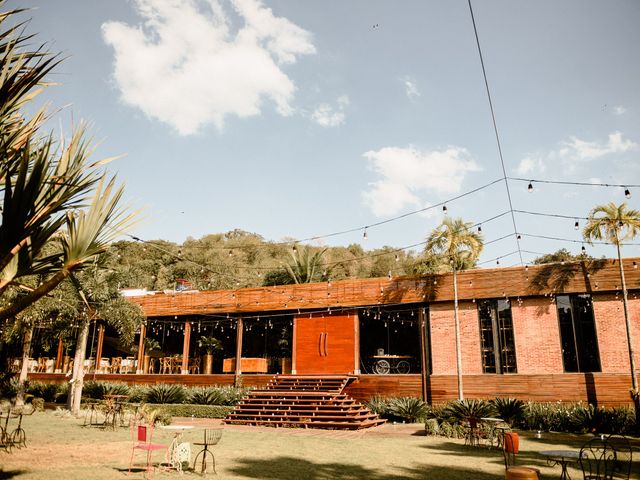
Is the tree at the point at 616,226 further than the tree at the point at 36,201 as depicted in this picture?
Yes

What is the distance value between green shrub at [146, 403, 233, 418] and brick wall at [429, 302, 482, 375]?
891cm

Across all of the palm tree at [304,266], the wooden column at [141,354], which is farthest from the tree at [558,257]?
the wooden column at [141,354]

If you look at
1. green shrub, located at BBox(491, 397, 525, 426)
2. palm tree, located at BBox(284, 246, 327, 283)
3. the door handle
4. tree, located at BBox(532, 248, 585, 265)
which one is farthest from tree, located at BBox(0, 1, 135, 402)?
tree, located at BBox(532, 248, 585, 265)

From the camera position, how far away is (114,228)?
4.84 m

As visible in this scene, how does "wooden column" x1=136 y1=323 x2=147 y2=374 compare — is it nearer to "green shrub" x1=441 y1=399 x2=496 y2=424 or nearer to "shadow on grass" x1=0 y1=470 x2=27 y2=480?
"green shrub" x1=441 y1=399 x2=496 y2=424

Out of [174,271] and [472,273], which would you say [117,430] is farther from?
[174,271]

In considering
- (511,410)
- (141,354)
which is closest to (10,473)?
(511,410)

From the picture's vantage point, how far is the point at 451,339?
19516 mm

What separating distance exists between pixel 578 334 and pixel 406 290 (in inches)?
273

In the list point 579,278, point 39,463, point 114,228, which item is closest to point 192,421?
point 39,463

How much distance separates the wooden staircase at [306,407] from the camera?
1644 centimetres

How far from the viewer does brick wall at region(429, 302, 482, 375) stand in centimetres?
1909

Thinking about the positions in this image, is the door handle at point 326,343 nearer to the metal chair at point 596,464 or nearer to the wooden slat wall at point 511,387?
the wooden slat wall at point 511,387

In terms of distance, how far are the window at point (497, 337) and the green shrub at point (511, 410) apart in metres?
2.45
